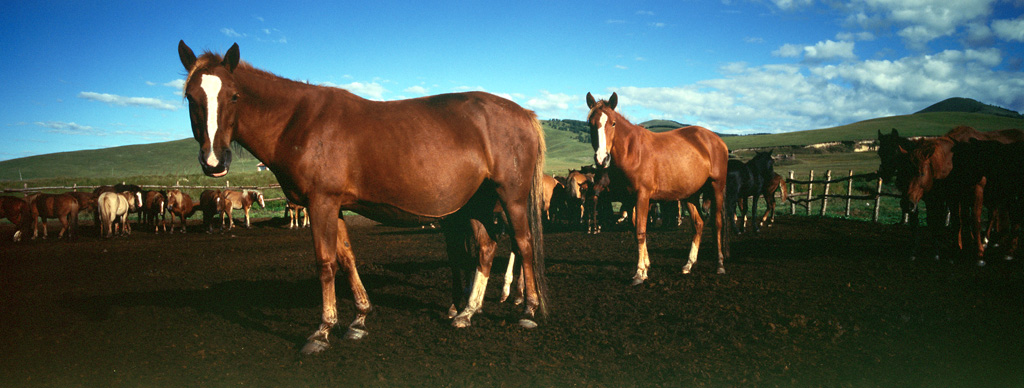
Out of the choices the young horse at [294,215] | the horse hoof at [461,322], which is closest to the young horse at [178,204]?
the young horse at [294,215]

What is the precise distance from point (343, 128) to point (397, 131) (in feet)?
1.46

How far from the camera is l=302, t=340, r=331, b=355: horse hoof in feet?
13.1

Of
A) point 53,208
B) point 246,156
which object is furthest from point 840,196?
point 246,156

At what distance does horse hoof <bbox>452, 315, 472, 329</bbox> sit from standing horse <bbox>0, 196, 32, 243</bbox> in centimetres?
1745

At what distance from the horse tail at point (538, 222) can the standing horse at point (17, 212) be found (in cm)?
1797

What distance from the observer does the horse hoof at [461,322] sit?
15.2ft

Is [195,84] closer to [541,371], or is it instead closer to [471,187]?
[471,187]

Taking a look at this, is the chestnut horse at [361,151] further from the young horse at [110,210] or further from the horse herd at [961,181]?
the young horse at [110,210]

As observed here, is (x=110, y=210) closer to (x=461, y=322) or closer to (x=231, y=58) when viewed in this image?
(x=231, y=58)

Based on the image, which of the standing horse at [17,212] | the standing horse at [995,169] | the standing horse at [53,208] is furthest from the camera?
the standing horse at [53,208]

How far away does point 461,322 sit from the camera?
184 inches

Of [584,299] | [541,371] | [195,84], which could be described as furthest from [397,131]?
[584,299]

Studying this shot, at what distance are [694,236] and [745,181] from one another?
7021 mm

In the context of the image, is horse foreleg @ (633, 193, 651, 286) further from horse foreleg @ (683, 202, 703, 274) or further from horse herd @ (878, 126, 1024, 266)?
horse herd @ (878, 126, 1024, 266)
